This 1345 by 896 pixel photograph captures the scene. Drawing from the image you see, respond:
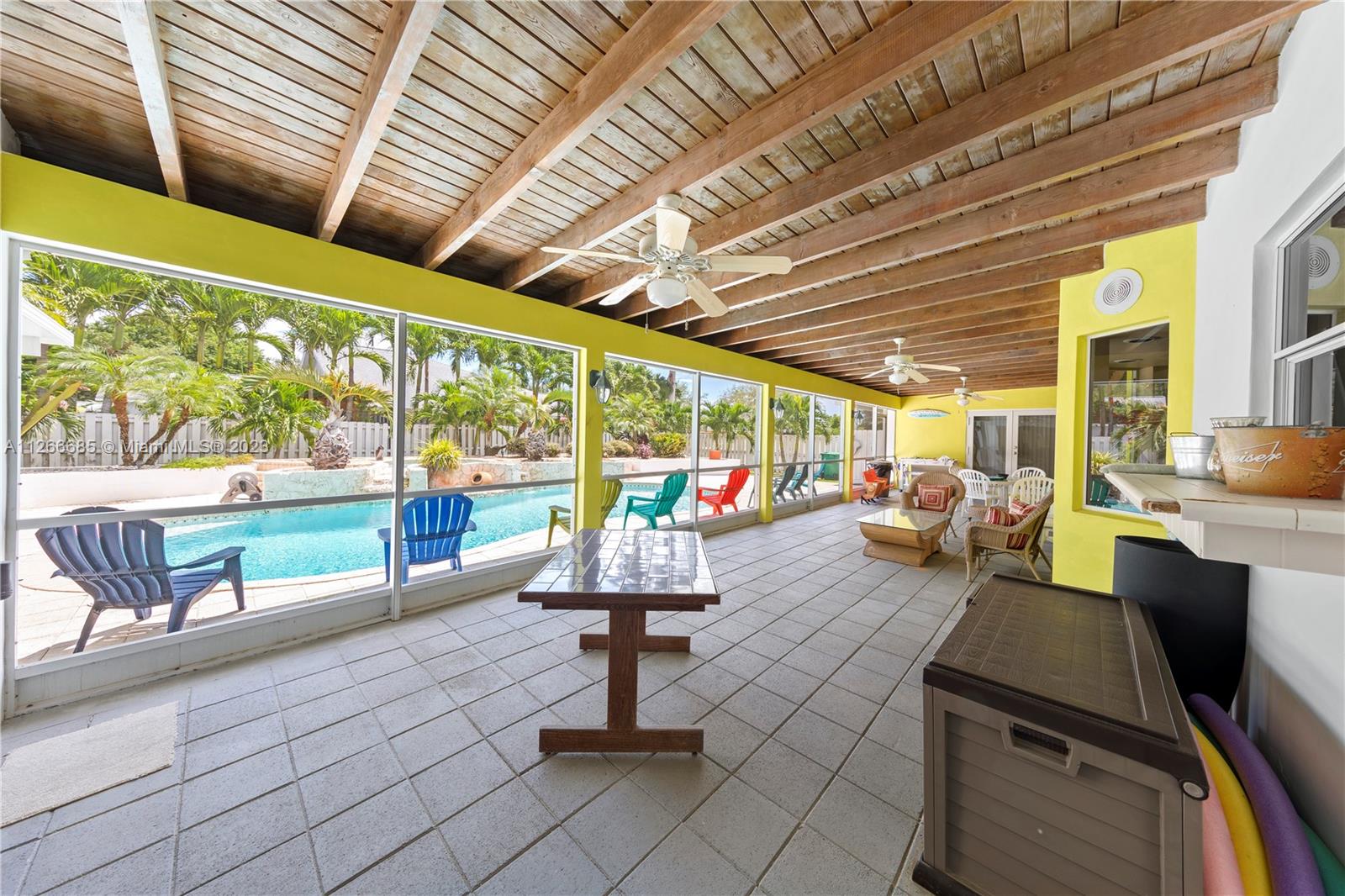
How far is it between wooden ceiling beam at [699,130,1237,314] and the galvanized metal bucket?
1.88 metres

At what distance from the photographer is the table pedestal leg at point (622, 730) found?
1.98 metres

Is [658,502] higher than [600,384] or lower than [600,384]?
lower

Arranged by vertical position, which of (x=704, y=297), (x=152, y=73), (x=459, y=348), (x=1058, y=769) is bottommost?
(x=1058, y=769)

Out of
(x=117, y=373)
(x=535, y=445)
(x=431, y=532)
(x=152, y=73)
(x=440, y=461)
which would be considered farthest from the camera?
(x=535, y=445)

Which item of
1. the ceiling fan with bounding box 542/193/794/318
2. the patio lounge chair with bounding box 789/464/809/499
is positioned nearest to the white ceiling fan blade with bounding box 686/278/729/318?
the ceiling fan with bounding box 542/193/794/318

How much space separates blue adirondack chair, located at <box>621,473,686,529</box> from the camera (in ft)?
18.2

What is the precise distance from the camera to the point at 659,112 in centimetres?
204

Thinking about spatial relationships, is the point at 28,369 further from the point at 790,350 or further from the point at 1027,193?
the point at 790,350

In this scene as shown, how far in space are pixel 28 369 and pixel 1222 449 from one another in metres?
4.60

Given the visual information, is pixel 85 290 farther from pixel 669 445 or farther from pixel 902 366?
pixel 902 366

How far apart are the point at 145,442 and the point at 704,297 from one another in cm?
331

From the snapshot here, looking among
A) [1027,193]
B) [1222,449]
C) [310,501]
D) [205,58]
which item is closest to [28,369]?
[310,501]

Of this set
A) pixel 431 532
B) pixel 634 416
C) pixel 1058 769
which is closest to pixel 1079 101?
pixel 1058 769

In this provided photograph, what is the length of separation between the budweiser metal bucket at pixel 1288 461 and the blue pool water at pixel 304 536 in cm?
419
